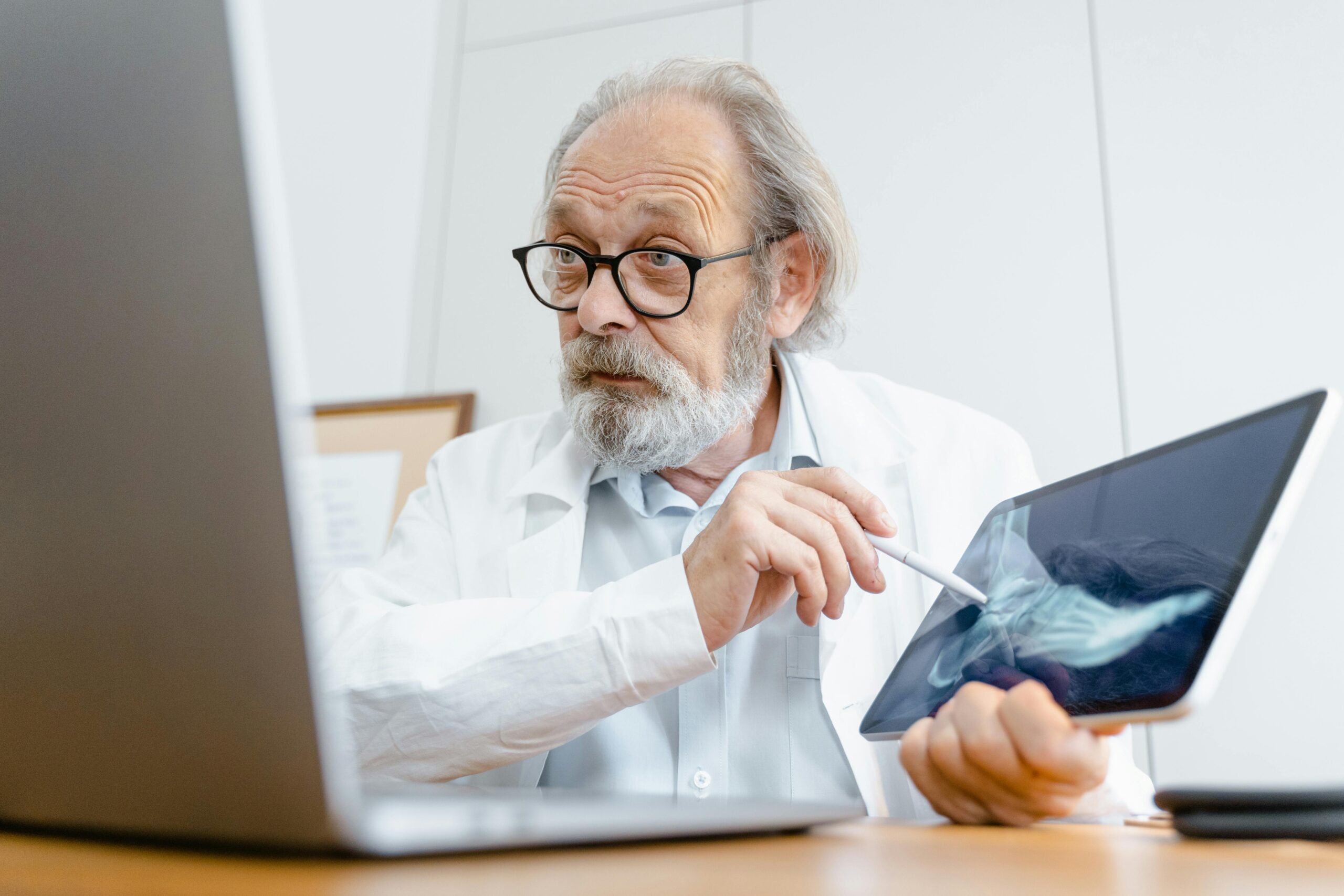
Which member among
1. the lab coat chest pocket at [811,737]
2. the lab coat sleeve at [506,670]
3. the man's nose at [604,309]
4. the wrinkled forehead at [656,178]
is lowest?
the lab coat chest pocket at [811,737]

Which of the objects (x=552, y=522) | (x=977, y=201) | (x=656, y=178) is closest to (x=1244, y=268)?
(x=977, y=201)

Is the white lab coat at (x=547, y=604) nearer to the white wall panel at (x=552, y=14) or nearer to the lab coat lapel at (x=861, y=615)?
the lab coat lapel at (x=861, y=615)

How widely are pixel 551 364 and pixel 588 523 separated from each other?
2.11 ft

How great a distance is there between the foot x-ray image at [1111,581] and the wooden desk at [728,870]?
12 centimetres

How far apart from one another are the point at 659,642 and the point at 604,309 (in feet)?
1.90

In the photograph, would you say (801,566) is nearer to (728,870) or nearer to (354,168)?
(728,870)

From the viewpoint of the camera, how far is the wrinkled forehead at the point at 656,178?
1289 millimetres

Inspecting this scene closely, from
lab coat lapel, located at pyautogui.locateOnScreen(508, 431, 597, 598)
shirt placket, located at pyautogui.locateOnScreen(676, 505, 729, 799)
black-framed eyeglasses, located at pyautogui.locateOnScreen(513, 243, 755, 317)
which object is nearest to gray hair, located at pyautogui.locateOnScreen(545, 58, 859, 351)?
black-framed eyeglasses, located at pyautogui.locateOnScreen(513, 243, 755, 317)

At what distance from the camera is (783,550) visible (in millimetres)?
815

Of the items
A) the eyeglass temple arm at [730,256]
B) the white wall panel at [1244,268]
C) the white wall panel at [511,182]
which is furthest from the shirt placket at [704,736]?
the white wall panel at [511,182]

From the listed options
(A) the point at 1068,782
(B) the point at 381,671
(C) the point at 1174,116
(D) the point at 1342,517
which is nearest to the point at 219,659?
(A) the point at 1068,782

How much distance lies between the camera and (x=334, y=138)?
227 centimetres

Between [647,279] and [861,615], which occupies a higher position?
[647,279]

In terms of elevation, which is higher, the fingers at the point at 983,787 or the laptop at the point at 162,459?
the laptop at the point at 162,459
